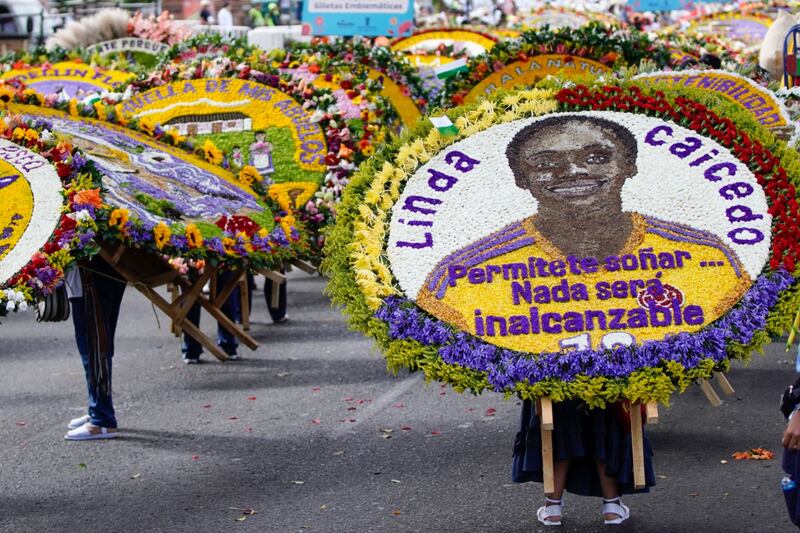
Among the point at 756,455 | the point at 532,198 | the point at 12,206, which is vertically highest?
the point at 532,198

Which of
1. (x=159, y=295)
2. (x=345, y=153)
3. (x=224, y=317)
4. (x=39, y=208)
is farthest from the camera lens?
(x=345, y=153)

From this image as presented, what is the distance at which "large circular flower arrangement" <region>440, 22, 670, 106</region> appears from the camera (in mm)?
12500

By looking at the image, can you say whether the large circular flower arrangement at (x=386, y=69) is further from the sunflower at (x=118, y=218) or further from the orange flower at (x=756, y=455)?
the orange flower at (x=756, y=455)

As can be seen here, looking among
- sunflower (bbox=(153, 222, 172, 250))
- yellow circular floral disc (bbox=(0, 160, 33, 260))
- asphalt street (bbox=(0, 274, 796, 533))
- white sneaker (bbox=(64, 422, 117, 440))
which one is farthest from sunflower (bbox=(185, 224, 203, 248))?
white sneaker (bbox=(64, 422, 117, 440))

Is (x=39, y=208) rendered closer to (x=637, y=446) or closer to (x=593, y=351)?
(x=593, y=351)

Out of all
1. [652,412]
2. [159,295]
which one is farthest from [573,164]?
[159,295]

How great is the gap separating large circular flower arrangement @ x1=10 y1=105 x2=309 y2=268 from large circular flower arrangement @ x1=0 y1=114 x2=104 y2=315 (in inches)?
6.8

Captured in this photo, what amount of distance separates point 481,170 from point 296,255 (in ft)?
9.09

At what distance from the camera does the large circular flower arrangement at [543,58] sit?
41.0ft

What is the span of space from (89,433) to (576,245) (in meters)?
3.77

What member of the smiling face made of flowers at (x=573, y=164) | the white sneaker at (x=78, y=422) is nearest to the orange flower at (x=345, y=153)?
the white sneaker at (x=78, y=422)

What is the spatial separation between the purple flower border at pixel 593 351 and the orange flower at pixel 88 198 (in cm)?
202

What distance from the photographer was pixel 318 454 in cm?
846

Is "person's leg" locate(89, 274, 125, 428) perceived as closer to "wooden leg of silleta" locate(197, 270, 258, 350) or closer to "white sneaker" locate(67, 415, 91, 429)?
"white sneaker" locate(67, 415, 91, 429)
